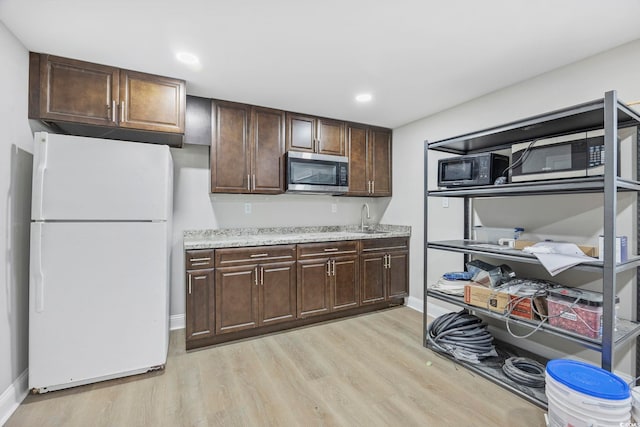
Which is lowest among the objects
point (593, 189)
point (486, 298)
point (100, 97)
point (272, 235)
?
point (486, 298)

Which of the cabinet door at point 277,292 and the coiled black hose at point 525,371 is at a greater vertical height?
the cabinet door at point 277,292

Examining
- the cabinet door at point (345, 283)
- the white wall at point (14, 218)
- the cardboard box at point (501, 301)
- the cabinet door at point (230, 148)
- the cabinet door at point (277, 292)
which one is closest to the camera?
the white wall at point (14, 218)

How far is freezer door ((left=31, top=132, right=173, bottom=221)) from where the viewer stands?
1.80 metres

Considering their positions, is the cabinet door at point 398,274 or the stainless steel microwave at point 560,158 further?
the cabinet door at point 398,274

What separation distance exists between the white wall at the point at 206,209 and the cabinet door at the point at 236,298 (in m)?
0.56

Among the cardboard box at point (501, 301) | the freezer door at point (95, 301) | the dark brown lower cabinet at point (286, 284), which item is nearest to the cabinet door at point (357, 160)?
the dark brown lower cabinet at point (286, 284)

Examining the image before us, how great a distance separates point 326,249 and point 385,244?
0.78 metres

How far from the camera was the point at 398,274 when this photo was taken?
3.47 m

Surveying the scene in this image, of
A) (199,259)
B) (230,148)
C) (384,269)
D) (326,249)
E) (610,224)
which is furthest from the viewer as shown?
(384,269)

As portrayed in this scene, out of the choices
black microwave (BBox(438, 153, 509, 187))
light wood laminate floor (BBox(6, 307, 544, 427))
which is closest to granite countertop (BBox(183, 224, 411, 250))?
light wood laminate floor (BBox(6, 307, 544, 427))

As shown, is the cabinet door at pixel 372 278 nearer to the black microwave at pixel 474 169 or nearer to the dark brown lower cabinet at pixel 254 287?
the dark brown lower cabinet at pixel 254 287

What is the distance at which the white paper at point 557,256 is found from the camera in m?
1.61

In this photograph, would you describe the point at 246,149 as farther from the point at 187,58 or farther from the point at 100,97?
the point at 100,97

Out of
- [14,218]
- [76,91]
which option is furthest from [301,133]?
[14,218]
